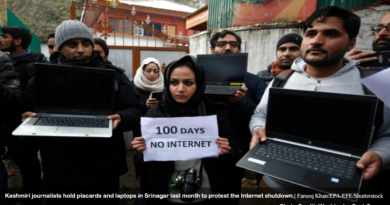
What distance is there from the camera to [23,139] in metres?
2.49

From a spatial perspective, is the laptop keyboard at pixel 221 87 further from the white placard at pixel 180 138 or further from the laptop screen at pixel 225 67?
the white placard at pixel 180 138

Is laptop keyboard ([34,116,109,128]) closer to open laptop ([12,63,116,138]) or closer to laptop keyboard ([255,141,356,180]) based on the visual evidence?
open laptop ([12,63,116,138])

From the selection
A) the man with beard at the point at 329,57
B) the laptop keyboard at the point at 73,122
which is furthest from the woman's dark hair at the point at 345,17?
the laptop keyboard at the point at 73,122

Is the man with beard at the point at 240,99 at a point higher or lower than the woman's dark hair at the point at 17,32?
lower

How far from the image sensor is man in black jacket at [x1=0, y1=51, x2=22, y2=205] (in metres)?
1.66

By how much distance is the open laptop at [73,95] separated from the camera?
1.71 m

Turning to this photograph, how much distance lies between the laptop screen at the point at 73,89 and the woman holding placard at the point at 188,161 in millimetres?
467

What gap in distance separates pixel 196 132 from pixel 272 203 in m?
0.74

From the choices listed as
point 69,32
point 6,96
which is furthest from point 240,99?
point 6,96

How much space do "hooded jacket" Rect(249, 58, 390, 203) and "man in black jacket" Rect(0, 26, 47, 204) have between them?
2.85 m

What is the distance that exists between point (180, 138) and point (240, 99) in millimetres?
794

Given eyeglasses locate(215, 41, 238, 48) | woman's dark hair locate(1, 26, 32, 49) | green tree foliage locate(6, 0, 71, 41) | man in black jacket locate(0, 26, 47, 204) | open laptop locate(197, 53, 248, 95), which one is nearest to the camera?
open laptop locate(197, 53, 248, 95)

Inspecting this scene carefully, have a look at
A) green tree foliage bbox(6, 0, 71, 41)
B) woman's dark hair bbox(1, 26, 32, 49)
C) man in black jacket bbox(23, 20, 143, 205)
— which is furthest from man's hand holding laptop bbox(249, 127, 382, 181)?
green tree foliage bbox(6, 0, 71, 41)

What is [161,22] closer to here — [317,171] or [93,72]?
[93,72]
